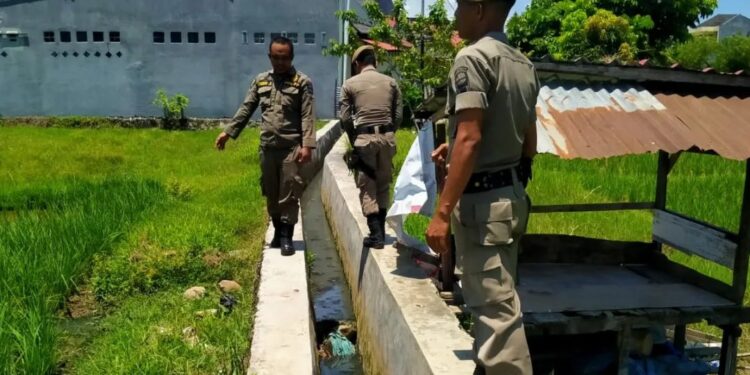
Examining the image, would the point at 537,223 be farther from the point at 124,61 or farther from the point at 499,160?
the point at 124,61

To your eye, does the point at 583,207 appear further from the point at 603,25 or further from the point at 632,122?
the point at 603,25

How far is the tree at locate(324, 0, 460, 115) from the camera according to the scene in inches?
593

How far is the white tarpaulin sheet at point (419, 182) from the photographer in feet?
13.4

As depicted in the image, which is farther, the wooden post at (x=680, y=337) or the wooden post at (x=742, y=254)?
the wooden post at (x=680, y=337)

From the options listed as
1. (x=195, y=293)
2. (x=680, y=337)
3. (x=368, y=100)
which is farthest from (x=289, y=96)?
(x=680, y=337)

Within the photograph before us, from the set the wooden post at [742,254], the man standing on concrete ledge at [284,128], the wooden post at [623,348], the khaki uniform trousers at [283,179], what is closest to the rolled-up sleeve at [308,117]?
the man standing on concrete ledge at [284,128]

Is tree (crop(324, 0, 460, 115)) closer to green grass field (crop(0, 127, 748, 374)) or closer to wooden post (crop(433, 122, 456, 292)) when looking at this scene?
green grass field (crop(0, 127, 748, 374))

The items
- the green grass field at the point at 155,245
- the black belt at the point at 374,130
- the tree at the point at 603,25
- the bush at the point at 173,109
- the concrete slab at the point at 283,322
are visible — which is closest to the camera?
the concrete slab at the point at 283,322

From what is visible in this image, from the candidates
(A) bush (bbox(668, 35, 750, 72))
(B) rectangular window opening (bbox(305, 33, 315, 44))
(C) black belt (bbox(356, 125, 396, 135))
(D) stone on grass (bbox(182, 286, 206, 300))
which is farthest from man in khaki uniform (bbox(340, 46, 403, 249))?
(A) bush (bbox(668, 35, 750, 72))

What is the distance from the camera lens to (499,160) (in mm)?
2553

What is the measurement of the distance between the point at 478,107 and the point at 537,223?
4.53 meters

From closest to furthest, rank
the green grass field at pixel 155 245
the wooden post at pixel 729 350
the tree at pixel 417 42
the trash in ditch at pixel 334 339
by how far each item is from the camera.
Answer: the green grass field at pixel 155 245
the wooden post at pixel 729 350
the trash in ditch at pixel 334 339
the tree at pixel 417 42

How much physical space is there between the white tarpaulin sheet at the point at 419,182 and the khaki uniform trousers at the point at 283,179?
4.03 feet

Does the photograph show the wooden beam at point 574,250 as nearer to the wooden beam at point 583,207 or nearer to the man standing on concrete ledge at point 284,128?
the wooden beam at point 583,207
